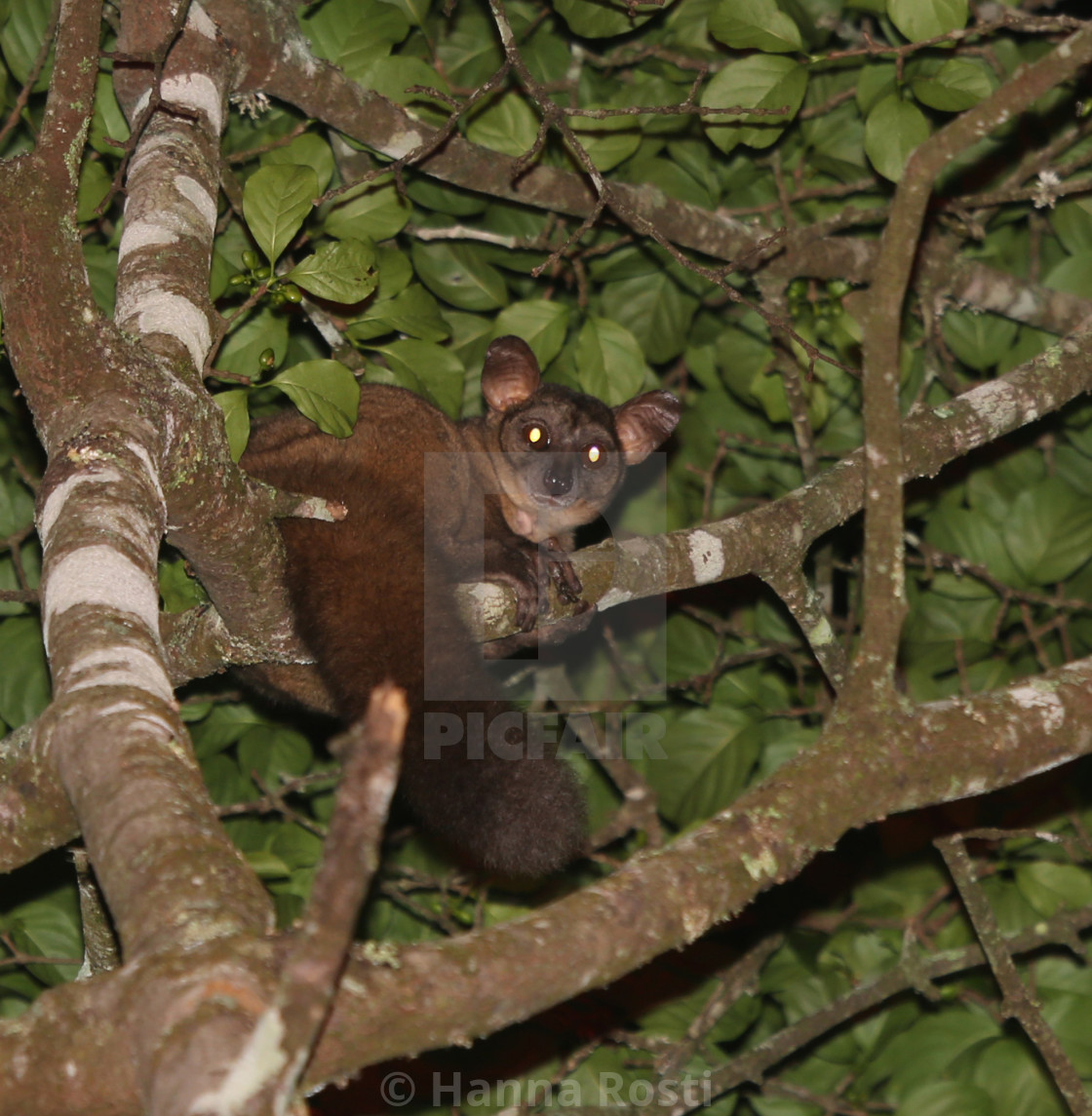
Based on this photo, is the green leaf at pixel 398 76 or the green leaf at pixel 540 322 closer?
the green leaf at pixel 398 76

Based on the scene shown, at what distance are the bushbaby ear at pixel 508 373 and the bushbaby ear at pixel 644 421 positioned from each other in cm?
36

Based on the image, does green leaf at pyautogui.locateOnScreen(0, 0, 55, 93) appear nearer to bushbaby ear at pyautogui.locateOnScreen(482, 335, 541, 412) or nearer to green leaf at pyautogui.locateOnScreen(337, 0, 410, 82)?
green leaf at pyautogui.locateOnScreen(337, 0, 410, 82)

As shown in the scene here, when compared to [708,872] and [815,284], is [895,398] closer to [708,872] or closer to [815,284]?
[708,872]

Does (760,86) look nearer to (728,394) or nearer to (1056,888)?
(728,394)

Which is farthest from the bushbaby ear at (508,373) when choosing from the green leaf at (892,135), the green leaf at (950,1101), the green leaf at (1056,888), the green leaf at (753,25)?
the green leaf at (950,1101)

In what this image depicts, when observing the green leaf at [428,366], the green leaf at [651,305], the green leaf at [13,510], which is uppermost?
the green leaf at [651,305]

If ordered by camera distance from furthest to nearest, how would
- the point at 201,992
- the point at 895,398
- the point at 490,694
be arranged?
the point at 490,694 → the point at 895,398 → the point at 201,992

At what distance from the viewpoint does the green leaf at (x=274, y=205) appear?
9.79ft

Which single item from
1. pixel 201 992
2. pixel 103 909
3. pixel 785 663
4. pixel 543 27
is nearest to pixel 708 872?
pixel 201 992

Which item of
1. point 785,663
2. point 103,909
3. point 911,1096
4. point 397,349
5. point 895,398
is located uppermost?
point 397,349

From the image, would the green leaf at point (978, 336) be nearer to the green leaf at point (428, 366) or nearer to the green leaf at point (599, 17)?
the green leaf at point (599, 17)

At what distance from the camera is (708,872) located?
67.1 inches

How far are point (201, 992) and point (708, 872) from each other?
758 mm

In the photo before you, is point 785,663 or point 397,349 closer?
point 397,349
